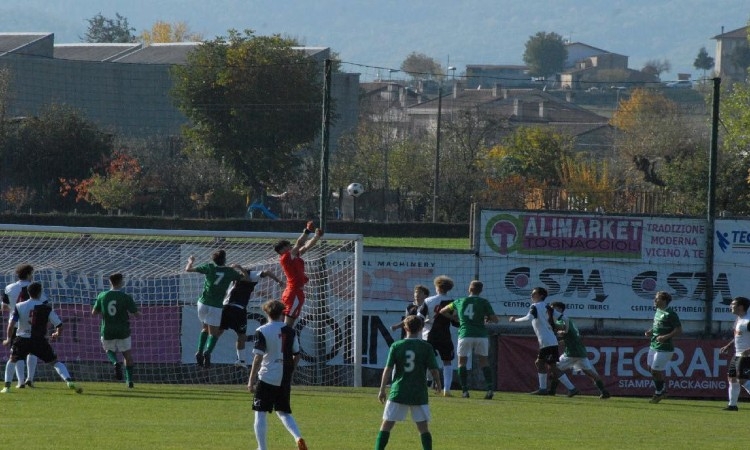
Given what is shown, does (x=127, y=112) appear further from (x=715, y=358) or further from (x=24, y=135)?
(x=715, y=358)

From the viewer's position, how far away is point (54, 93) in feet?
252

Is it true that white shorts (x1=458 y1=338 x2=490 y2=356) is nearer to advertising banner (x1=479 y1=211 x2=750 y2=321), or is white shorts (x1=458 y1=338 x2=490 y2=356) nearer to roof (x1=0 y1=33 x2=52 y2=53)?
advertising banner (x1=479 y1=211 x2=750 y2=321)

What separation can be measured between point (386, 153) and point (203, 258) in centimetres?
5180

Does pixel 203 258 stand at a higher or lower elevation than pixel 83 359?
higher

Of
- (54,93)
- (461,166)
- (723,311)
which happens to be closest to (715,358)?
(723,311)

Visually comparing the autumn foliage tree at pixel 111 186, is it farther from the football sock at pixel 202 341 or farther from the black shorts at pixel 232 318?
the black shorts at pixel 232 318

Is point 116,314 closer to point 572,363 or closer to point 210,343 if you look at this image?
point 210,343

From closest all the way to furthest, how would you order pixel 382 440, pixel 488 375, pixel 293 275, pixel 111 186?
1. pixel 382 440
2. pixel 293 275
3. pixel 488 375
4. pixel 111 186

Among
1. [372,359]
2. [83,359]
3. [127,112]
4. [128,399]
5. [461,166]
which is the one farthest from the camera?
[127,112]

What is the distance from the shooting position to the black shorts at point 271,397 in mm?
12000

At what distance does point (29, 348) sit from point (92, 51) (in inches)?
2974

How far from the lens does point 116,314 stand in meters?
18.2

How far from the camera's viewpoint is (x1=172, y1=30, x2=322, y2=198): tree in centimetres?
5834

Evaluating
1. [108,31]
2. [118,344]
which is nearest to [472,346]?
[118,344]
